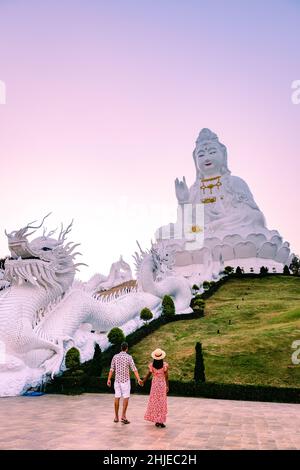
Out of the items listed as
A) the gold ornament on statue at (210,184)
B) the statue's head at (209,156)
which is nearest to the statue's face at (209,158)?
the statue's head at (209,156)

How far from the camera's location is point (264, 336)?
51.6ft

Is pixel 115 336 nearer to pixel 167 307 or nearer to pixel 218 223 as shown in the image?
pixel 167 307

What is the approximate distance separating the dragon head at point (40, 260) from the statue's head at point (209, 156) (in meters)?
32.8

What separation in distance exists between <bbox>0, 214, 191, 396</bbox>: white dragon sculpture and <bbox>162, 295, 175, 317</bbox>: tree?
3742mm

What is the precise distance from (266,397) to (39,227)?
6.98 metres

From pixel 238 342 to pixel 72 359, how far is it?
5.99 meters

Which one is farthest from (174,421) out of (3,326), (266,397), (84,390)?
(3,326)

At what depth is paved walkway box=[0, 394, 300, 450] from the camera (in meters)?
6.18

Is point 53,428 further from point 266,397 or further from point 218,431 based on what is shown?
point 266,397

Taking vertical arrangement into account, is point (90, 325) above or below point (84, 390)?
above

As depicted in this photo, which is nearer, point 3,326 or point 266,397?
point 266,397

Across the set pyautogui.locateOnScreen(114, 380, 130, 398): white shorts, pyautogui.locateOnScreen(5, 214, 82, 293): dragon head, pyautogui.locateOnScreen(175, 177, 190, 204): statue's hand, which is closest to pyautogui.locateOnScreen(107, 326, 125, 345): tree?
pyautogui.locateOnScreen(5, 214, 82, 293): dragon head

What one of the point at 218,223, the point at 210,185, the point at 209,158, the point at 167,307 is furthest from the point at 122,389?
the point at 209,158

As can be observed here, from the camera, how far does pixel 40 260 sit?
12.9 meters
